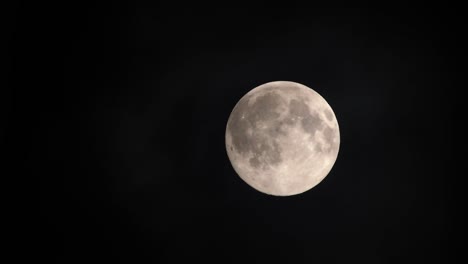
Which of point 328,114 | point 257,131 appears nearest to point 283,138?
point 257,131

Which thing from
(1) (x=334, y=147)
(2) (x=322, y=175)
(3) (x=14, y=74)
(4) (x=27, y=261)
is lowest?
(4) (x=27, y=261)

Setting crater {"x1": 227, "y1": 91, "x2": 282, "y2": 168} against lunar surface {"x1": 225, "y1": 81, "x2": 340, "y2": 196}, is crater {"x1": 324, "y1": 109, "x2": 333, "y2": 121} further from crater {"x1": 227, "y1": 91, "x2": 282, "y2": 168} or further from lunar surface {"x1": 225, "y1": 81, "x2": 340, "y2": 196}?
crater {"x1": 227, "y1": 91, "x2": 282, "y2": 168}

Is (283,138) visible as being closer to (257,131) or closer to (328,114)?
(257,131)

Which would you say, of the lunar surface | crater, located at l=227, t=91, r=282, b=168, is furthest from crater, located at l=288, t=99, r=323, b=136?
crater, located at l=227, t=91, r=282, b=168

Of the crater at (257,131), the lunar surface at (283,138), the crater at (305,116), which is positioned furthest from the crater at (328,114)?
the crater at (257,131)

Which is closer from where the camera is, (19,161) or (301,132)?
(301,132)

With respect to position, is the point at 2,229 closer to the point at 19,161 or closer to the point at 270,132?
the point at 19,161

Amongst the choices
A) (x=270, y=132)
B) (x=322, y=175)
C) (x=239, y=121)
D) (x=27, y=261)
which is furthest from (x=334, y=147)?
(x=27, y=261)

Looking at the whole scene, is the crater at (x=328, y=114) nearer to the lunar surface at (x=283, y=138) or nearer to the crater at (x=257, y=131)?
the lunar surface at (x=283, y=138)
